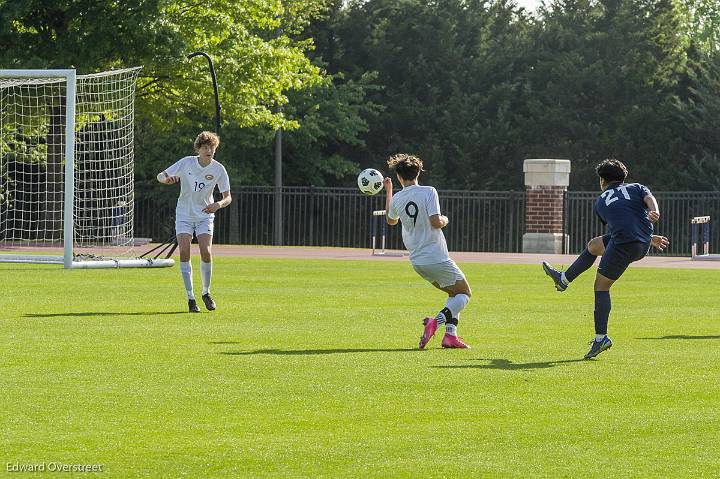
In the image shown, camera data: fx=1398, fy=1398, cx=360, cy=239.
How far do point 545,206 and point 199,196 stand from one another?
824 inches

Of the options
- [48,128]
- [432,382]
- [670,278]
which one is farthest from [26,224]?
[432,382]

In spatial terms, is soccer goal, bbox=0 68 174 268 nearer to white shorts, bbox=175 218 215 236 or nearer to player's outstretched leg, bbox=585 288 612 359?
white shorts, bbox=175 218 215 236

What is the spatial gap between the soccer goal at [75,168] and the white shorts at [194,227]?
6.16 m

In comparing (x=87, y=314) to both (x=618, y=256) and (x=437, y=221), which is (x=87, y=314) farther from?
(x=618, y=256)

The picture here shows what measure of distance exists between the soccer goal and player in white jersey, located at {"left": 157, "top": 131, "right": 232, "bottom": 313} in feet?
20.1

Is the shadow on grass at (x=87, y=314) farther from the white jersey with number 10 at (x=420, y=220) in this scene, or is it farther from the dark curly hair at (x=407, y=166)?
the dark curly hair at (x=407, y=166)

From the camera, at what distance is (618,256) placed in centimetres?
1117

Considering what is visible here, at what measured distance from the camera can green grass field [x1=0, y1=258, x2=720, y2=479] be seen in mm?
6684

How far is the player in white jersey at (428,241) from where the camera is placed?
11.6m

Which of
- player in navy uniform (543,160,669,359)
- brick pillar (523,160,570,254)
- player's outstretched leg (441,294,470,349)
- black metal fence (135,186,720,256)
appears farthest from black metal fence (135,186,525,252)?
player in navy uniform (543,160,669,359)

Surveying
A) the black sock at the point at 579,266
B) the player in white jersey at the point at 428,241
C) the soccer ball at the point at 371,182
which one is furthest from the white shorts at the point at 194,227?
the black sock at the point at 579,266

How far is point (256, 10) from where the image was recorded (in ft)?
125

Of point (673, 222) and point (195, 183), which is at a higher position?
point (195, 183)

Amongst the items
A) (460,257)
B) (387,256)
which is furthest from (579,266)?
(460,257)
